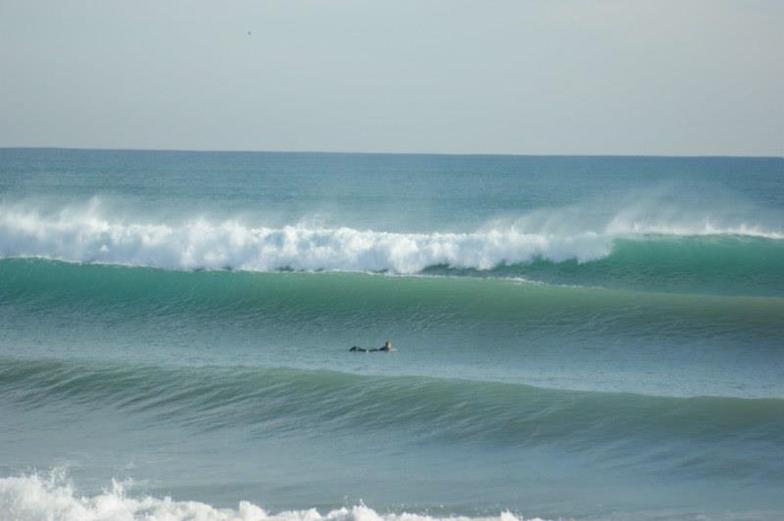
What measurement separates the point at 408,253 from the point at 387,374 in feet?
34.1

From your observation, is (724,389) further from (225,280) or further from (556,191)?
(556,191)

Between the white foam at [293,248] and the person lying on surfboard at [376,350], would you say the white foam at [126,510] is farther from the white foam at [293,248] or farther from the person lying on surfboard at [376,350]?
the white foam at [293,248]

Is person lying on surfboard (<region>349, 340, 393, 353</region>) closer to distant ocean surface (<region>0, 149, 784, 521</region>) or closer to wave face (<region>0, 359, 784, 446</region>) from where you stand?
distant ocean surface (<region>0, 149, 784, 521</region>)

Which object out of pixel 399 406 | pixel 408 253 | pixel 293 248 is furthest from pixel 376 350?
pixel 293 248

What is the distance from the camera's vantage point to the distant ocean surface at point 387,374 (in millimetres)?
10422

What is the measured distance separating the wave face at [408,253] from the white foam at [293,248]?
0.02m

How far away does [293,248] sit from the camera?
25.6 m

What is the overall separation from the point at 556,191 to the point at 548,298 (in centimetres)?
4711

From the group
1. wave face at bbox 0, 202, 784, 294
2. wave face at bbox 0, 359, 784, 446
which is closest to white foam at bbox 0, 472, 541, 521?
wave face at bbox 0, 359, 784, 446

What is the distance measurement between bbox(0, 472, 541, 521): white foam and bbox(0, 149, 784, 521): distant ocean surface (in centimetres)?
3

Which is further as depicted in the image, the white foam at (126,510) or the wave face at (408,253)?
the wave face at (408,253)

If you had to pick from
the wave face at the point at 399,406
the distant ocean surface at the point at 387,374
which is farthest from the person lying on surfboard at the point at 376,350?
the wave face at the point at 399,406

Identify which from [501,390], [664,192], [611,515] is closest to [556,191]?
[664,192]

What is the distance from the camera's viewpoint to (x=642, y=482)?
10625mm
